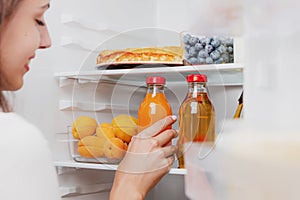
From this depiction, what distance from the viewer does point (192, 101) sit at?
1.00m

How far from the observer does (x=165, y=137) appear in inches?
36.7

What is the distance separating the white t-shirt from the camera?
388mm

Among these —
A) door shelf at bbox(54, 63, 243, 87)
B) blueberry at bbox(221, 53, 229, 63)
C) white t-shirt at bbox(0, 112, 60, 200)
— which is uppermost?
blueberry at bbox(221, 53, 229, 63)

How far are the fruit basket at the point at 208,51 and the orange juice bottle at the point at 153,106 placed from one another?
0.35 feet

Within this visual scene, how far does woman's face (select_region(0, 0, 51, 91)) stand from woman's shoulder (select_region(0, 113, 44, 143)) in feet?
0.40

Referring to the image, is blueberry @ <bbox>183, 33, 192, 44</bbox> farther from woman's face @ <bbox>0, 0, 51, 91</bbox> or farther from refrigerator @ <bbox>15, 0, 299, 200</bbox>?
woman's face @ <bbox>0, 0, 51, 91</bbox>

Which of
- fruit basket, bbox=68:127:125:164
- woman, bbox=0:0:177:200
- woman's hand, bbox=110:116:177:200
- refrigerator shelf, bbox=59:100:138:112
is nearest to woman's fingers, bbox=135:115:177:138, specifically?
woman's hand, bbox=110:116:177:200

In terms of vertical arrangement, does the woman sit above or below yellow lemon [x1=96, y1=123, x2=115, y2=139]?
above

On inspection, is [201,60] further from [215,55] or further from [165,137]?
[165,137]

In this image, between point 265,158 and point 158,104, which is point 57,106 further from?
point 265,158

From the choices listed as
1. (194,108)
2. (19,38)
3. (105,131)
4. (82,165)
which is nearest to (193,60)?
(194,108)

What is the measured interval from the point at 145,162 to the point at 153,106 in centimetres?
18

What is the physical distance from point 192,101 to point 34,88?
44 cm

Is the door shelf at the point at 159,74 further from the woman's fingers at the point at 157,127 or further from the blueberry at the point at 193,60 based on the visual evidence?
the woman's fingers at the point at 157,127
